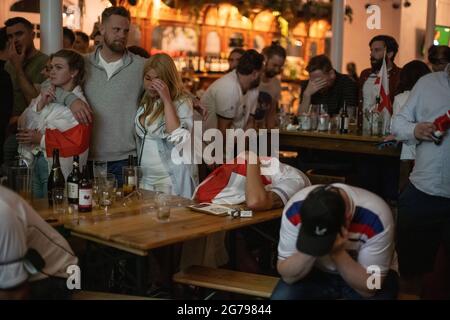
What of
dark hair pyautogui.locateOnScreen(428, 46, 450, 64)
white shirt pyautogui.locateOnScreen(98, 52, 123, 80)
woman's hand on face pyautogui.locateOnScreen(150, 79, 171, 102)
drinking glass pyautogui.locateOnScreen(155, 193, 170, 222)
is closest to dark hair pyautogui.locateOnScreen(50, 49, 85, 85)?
white shirt pyautogui.locateOnScreen(98, 52, 123, 80)

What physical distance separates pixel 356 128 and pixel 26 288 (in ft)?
13.6

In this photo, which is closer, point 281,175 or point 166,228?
point 166,228

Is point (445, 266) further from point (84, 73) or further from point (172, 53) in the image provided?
point (172, 53)

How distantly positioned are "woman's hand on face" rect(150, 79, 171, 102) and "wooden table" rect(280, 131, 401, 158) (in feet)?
7.29

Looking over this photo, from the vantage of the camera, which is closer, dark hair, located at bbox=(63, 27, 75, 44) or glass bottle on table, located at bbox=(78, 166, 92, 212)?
glass bottle on table, located at bbox=(78, 166, 92, 212)

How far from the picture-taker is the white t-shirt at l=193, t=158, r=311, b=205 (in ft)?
11.6

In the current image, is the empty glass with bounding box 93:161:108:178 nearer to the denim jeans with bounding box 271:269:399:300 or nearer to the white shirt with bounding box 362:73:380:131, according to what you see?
the denim jeans with bounding box 271:269:399:300

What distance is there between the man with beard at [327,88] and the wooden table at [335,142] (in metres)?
0.30

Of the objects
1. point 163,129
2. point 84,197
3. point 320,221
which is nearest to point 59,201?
point 84,197

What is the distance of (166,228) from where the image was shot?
3.02 meters

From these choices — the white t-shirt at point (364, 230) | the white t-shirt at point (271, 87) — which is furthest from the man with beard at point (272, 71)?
the white t-shirt at point (364, 230)

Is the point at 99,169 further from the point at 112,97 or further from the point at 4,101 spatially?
the point at 4,101

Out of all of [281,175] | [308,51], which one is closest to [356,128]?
[281,175]
